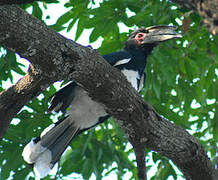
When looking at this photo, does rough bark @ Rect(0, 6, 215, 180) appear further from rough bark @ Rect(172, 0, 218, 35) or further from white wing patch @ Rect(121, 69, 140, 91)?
rough bark @ Rect(172, 0, 218, 35)

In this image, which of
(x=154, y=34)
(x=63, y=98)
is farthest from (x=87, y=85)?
(x=154, y=34)

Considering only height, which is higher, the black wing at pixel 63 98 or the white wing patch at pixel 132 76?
the white wing patch at pixel 132 76

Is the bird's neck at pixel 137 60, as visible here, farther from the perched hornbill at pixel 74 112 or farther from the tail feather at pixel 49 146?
the tail feather at pixel 49 146

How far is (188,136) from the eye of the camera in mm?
3098

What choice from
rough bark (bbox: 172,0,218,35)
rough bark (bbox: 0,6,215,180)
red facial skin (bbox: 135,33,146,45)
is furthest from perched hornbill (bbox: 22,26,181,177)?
rough bark (bbox: 172,0,218,35)

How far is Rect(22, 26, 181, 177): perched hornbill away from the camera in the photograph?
339 centimetres

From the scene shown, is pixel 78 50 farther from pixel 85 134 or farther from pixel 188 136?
pixel 85 134

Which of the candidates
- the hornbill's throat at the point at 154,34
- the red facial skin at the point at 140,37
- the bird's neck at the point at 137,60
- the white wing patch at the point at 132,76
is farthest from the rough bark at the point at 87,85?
the red facial skin at the point at 140,37

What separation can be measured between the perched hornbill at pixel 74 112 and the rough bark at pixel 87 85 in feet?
2.25

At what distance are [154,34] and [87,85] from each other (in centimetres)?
171

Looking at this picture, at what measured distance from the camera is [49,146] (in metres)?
3.52

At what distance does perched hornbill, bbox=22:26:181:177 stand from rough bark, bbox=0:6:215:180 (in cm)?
69

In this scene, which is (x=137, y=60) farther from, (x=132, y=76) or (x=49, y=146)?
(x=49, y=146)

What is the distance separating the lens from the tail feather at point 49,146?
336cm
